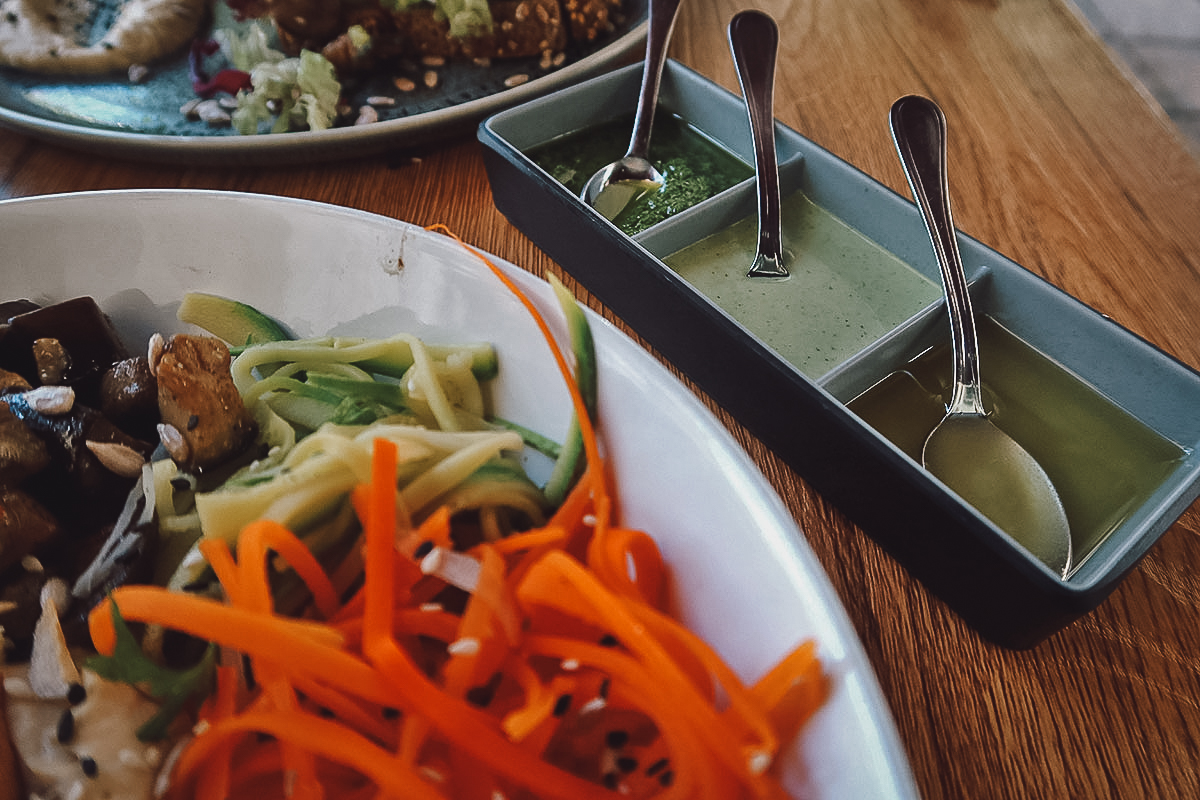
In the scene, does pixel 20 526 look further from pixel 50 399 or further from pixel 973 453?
pixel 973 453

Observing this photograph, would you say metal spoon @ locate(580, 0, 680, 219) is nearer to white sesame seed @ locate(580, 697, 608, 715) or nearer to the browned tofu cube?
the browned tofu cube

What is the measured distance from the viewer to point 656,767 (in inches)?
20.1

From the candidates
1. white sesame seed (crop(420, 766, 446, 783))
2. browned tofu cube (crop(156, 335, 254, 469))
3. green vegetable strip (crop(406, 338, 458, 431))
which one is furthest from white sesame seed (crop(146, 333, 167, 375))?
white sesame seed (crop(420, 766, 446, 783))

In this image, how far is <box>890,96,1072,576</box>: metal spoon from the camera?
0.70 metres

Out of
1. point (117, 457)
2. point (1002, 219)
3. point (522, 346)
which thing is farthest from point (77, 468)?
point (1002, 219)

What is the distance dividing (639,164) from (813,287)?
1.19 feet

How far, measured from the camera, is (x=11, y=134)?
132 cm

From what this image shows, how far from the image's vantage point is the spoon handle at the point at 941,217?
82 cm

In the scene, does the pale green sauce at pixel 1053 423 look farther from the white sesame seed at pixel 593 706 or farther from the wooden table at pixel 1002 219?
the white sesame seed at pixel 593 706

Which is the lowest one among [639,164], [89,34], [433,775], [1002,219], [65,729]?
[89,34]

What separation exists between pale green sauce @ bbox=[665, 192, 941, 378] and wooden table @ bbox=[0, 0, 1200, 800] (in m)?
0.16

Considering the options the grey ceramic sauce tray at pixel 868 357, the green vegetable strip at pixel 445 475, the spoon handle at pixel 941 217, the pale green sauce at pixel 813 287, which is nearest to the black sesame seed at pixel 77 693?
the green vegetable strip at pixel 445 475

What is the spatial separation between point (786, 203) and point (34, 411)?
974 millimetres

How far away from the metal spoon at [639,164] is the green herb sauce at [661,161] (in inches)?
0.8
